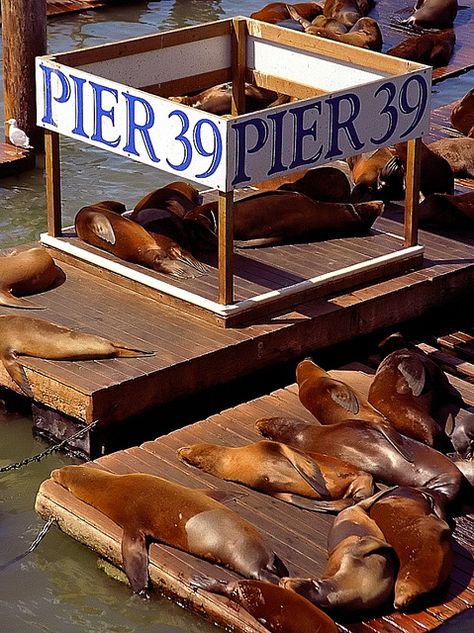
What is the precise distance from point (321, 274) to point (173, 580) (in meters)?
2.81

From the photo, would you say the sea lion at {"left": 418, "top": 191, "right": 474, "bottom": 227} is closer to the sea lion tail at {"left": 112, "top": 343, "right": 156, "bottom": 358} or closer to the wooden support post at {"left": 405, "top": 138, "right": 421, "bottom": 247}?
the wooden support post at {"left": 405, "top": 138, "right": 421, "bottom": 247}

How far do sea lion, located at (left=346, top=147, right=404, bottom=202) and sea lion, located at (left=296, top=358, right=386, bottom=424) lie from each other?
238 centimetres

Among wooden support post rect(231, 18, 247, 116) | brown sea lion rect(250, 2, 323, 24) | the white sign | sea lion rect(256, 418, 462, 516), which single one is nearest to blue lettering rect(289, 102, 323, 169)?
the white sign

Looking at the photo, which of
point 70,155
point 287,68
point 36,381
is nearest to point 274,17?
point 70,155

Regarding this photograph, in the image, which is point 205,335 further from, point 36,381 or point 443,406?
point 443,406

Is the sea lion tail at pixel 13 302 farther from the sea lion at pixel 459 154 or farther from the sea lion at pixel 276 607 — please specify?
the sea lion at pixel 459 154

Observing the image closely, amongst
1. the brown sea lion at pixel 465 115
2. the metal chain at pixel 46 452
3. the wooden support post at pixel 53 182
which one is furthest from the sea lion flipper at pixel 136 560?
the brown sea lion at pixel 465 115

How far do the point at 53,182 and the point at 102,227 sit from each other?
1.42 feet

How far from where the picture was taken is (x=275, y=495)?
600 cm

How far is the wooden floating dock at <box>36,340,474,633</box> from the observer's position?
5289mm

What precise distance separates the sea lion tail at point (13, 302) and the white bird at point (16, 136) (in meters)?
3.83

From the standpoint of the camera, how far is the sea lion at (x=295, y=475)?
19.4ft

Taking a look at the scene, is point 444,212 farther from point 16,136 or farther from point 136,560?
point 136,560

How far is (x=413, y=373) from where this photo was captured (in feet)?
21.6
